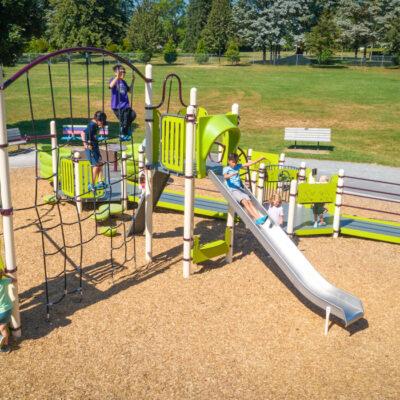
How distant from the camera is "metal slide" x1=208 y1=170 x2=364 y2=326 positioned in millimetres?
6703

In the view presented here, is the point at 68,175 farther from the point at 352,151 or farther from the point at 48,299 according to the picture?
the point at 352,151

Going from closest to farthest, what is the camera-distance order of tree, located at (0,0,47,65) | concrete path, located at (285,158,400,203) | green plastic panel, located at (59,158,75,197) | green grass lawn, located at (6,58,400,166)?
green plastic panel, located at (59,158,75,197) < concrete path, located at (285,158,400,203) < tree, located at (0,0,47,65) < green grass lawn, located at (6,58,400,166)

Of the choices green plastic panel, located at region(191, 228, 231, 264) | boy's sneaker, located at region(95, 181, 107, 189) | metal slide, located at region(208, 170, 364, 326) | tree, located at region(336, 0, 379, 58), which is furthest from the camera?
tree, located at region(336, 0, 379, 58)

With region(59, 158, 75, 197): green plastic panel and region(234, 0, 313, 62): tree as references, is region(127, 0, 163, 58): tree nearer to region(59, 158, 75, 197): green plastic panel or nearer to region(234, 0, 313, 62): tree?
region(234, 0, 313, 62): tree

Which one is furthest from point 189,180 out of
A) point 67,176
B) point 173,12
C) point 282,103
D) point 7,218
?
point 173,12

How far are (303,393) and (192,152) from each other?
12.4ft

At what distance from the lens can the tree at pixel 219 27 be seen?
65312mm

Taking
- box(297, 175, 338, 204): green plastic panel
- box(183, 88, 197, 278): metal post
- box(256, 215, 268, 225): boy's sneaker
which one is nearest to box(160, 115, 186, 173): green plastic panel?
box(183, 88, 197, 278): metal post

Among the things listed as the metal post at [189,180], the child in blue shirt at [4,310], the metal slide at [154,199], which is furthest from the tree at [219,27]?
the child in blue shirt at [4,310]

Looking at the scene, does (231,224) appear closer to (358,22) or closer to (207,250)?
(207,250)

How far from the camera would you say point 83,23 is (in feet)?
188

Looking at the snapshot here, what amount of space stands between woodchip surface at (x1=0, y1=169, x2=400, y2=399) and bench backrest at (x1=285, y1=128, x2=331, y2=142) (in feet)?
36.2

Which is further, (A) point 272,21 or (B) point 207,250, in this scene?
(A) point 272,21

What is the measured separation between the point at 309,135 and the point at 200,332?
48.4 ft
